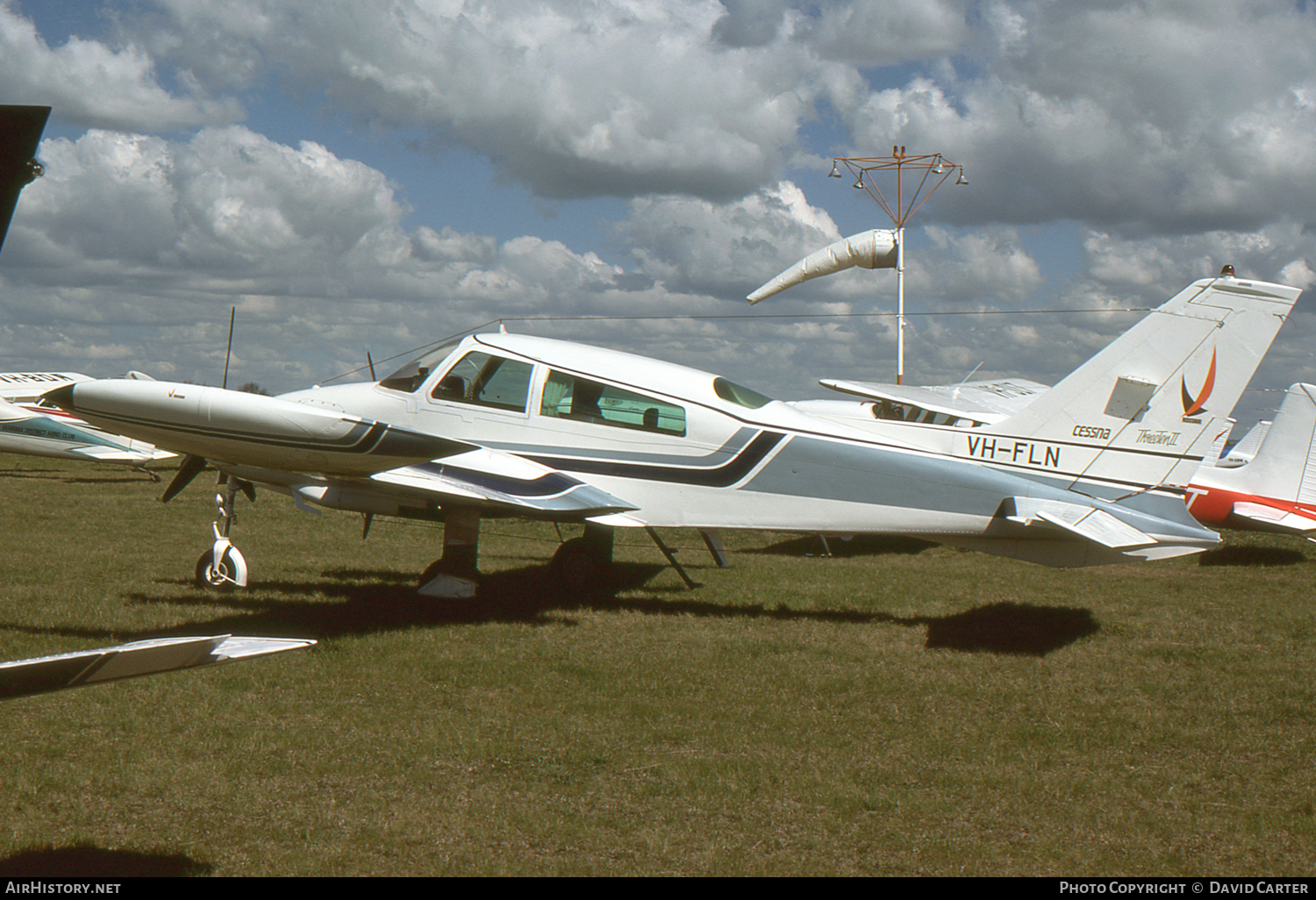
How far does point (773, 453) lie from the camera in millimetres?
8273

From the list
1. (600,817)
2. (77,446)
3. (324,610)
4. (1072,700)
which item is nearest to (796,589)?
(1072,700)

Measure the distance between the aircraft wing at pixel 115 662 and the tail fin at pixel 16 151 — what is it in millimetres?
947

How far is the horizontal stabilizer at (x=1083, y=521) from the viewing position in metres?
6.84

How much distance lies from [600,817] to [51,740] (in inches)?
113

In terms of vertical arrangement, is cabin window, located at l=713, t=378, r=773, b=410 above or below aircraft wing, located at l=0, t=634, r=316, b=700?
above

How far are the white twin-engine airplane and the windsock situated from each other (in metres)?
7.50

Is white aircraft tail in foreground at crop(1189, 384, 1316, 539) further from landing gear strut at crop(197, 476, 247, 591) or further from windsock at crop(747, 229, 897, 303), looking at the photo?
landing gear strut at crop(197, 476, 247, 591)

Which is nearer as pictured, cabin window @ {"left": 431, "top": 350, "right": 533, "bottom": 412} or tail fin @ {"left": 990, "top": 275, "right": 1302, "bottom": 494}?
tail fin @ {"left": 990, "top": 275, "right": 1302, "bottom": 494}

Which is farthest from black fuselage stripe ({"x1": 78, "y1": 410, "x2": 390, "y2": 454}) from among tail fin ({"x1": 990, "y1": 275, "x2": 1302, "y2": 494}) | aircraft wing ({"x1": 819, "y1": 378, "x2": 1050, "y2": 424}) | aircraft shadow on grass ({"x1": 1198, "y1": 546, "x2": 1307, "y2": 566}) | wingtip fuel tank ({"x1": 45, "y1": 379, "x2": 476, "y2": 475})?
→ aircraft shadow on grass ({"x1": 1198, "y1": 546, "x2": 1307, "y2": 566})

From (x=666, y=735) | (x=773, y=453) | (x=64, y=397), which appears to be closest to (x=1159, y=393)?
(x=773, y=453)

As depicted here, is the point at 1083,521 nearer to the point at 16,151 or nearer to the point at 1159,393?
the point at 1159,393

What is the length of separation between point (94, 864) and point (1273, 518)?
14723 millimetres

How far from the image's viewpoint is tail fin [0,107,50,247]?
1.75 metres

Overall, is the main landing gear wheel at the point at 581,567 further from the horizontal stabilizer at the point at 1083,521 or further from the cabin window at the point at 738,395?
the horizontal stabilizer at the point at 1083,521
